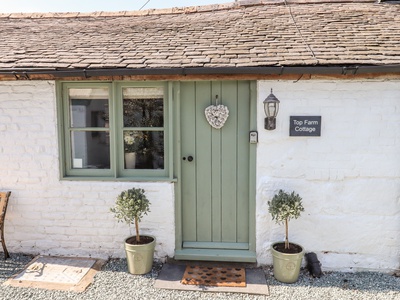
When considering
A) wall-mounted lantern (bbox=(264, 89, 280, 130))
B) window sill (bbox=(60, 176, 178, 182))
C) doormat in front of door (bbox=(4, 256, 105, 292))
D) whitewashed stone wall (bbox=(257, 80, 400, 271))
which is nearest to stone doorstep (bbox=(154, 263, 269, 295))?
whitewashed stone wall (bbox=(257, 80, 400, 271))

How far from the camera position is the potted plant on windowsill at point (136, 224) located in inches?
153

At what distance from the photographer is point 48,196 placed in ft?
14.5

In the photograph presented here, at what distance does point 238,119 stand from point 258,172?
0.75 meters

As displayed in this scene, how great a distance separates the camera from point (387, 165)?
400 cm

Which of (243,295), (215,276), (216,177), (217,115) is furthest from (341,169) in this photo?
(215,276)

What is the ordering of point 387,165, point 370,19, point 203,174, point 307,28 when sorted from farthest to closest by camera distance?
point 370,19, point 307,28, point 203,174, point 387,165

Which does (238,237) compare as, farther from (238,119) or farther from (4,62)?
(4,62)

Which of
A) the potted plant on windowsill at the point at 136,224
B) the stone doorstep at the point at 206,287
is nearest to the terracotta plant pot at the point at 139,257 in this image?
the potted plant on windowsill at the point at 136,224

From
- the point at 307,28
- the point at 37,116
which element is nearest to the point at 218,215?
the point at 37,116

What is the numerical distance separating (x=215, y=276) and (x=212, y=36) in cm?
343

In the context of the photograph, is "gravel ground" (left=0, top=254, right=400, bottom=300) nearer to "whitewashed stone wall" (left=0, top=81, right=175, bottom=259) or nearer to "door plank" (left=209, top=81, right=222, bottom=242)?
"whitewashed stone wall" (left=0, top=81, right=175, bottom=259)

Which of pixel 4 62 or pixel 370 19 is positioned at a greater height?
pixel 370 19

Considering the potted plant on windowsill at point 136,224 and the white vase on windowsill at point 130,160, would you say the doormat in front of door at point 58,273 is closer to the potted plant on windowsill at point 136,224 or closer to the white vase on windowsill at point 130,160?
the potted plant on windowsill at point 136,224

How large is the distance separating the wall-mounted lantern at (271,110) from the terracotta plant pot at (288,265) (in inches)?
61.1
